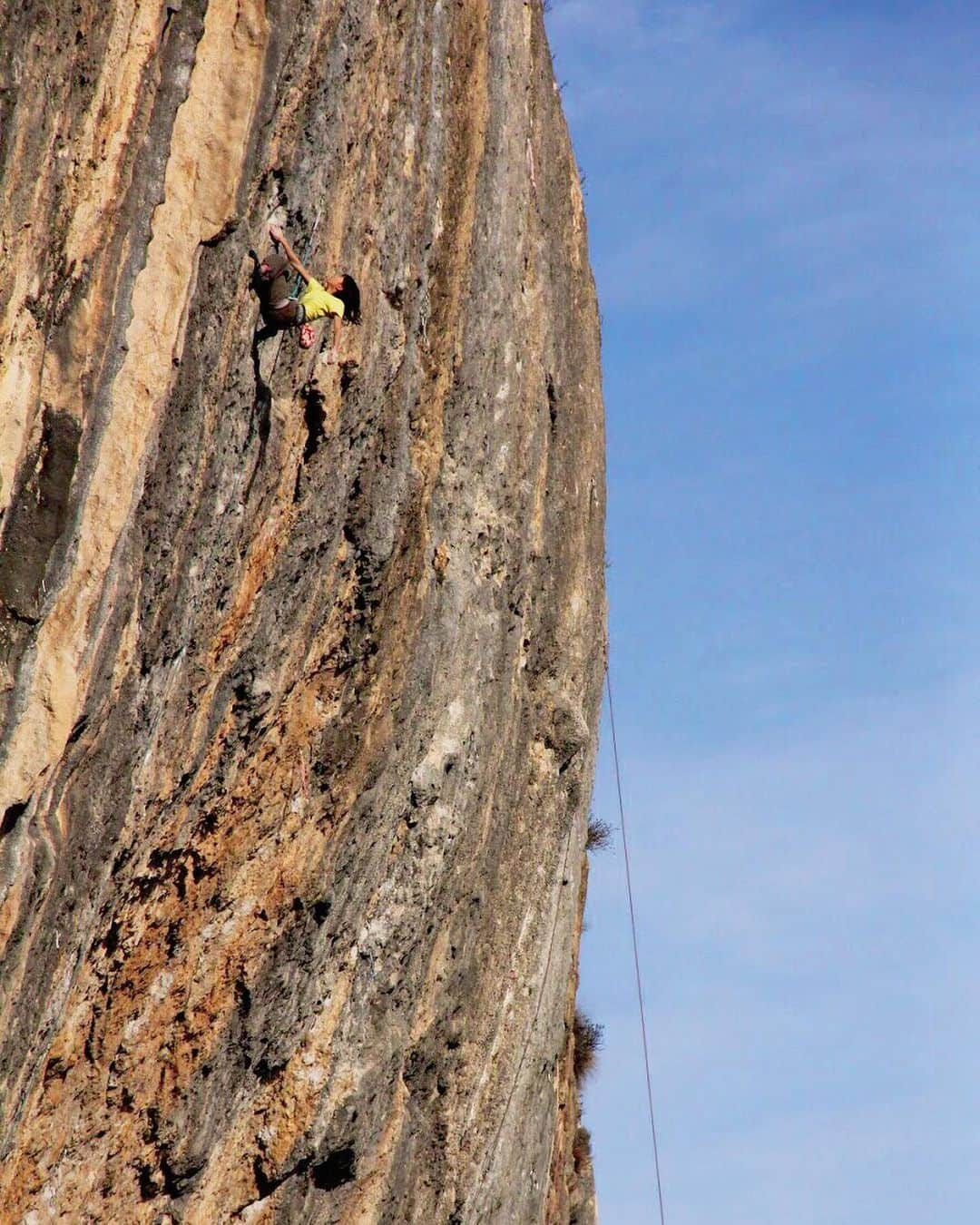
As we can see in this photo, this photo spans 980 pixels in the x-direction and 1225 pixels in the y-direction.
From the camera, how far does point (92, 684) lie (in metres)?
7.73

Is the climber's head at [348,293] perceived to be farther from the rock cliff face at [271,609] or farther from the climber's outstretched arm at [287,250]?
the climber's outstretched arm at [287,250]

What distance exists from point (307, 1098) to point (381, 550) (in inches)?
143

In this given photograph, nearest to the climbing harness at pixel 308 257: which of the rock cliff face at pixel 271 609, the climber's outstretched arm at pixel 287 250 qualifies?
the rock cliff face at pixel 271 609

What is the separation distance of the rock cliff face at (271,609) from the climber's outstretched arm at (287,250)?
2.8 inches

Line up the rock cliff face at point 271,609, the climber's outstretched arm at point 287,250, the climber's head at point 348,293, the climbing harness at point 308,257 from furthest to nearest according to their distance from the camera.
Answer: the climber's head at point 348,293 < the climbing harness at point 308,257 < the climber's outstretched arm at point 287,250 < the rock cliff face at point 271,609

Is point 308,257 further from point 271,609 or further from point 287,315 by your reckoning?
point 271,609

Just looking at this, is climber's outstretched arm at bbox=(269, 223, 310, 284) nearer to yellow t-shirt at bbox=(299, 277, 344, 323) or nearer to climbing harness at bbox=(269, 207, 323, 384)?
yellow t-shirt at bbox=(299, 277, 344, 323)

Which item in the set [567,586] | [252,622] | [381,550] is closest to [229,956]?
[252,622]

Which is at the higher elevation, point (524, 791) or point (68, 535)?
point (524, 791)

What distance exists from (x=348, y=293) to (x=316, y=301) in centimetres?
41

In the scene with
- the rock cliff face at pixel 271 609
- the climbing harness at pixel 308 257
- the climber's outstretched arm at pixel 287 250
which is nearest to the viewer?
the rock cliff face at pixel 271 609

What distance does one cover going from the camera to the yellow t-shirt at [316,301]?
8.49 metres

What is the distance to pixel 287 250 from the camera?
842 cm

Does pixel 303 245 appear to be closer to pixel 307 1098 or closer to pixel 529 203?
pixel 529 203
